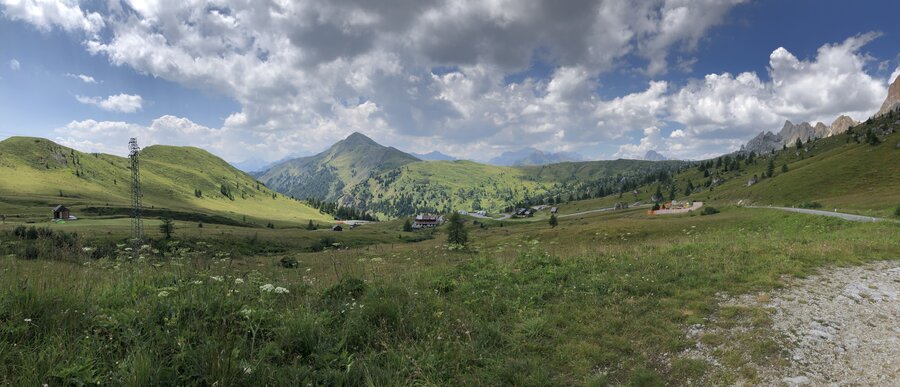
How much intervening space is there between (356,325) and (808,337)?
30.9 feet

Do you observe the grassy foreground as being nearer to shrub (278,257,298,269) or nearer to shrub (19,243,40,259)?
shrub (19,243,40,259)

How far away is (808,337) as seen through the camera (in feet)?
25.8

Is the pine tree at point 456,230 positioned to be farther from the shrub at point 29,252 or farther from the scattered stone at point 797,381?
the scattered stone at point 797,381

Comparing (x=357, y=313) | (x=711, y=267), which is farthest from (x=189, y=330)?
(x=711, y=267)

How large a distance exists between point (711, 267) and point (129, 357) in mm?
15618

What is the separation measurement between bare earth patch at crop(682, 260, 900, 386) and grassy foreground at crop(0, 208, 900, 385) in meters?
0.26

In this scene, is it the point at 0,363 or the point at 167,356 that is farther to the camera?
the point at 167,356

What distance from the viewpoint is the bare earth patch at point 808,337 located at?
6562mm

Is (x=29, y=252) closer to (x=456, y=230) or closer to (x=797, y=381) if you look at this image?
(x=797, y=381)

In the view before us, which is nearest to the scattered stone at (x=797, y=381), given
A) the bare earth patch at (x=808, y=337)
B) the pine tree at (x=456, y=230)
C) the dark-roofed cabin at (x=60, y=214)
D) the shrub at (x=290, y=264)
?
the bare earth patch at (x=808, y=337)

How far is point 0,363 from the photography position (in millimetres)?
4547

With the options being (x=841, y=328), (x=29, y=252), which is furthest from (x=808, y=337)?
(x=29, y=252)

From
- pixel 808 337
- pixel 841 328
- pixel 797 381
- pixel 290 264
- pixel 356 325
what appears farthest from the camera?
pixel 290 264

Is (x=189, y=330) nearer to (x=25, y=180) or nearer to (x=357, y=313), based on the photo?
(x=357, y=313)
